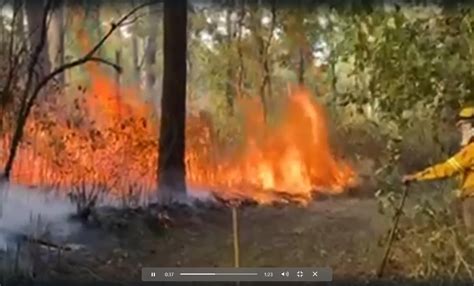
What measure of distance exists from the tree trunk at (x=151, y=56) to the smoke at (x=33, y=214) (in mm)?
308

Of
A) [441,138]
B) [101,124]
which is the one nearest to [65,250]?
[101,124]

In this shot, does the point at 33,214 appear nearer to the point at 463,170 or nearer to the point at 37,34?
the point at 37,34

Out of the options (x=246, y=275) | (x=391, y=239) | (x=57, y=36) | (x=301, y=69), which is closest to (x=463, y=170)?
(x=391, y=239)

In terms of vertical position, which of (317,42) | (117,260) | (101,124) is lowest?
(117,260)

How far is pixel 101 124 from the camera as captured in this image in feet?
5.11

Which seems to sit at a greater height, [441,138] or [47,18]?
[47,18]

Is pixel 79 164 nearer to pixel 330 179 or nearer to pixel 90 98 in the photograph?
pixel 90 98

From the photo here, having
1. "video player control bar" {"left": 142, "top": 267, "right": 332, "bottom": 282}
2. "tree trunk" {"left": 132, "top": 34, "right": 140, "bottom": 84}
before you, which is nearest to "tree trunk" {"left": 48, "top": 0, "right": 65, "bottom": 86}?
"tree trunk" {"left": 132, "top": 34, "right": 140, "bottom": 84}

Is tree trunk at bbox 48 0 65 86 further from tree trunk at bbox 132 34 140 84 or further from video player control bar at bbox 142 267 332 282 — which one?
video player control bar at bbox 142 267 332 282

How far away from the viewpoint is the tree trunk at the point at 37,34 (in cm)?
155

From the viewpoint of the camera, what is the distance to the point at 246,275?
5.03 feet

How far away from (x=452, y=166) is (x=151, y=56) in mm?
696

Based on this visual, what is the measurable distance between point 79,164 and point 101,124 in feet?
0.32

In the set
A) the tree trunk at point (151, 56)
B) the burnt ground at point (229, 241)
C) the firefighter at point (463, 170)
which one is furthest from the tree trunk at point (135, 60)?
the firefighter at point (463, 170)
